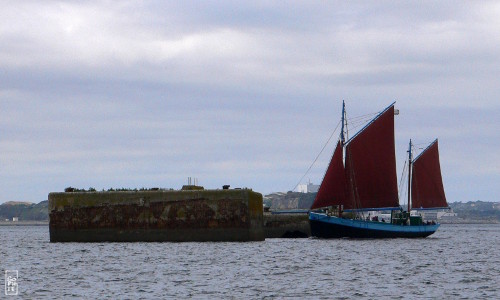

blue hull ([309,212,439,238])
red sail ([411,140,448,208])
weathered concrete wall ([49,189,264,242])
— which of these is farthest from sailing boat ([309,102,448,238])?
weathered concrete wall ([49,189,264,242])

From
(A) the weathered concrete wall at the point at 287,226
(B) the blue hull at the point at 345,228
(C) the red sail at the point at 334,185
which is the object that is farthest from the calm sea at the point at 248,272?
(A) the weathered concrete wall at the point at 287,226

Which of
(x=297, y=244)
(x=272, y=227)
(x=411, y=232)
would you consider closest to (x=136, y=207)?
(x=297, y=244)

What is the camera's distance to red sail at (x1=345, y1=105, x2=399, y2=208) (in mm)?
89812

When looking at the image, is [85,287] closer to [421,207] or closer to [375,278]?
[375,278]

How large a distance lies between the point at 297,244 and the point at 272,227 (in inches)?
411

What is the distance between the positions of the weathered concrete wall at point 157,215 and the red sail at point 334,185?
17.7 metres

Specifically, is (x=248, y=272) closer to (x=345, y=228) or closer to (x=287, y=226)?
(x=345, y=228)

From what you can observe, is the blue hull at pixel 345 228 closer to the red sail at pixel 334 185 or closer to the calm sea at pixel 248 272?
the red sail at pixel 334 185

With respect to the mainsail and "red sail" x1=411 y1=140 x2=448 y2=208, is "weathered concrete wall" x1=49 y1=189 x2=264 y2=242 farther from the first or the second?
"red sail" x1=411 y1=140 x2=448 y2=208

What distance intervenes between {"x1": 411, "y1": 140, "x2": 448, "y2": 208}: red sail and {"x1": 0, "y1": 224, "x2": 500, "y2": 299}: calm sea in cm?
2814

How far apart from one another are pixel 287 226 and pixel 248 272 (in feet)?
136

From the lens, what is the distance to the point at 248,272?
5175 cm

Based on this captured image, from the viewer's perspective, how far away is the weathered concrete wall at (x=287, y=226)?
9150 cm

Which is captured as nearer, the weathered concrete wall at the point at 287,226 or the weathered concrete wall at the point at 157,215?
the weathered concrete wall at the point at 157,215
